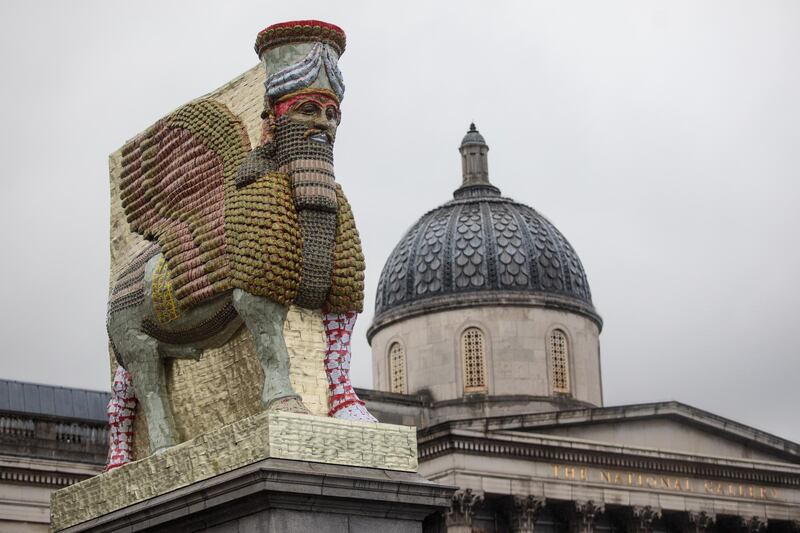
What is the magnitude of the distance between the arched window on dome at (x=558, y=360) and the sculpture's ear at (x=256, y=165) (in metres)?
41.9

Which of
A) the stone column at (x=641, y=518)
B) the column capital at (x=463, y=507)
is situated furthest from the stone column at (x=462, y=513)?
the stone column at (x=641, y=518)

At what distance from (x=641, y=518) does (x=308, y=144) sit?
1521 inches

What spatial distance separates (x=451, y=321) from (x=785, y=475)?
1302cm

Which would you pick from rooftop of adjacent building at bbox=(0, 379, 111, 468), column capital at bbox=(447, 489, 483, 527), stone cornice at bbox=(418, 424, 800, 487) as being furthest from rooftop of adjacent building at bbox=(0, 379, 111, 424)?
column capital at bbox=(447, 489, 483, 527)

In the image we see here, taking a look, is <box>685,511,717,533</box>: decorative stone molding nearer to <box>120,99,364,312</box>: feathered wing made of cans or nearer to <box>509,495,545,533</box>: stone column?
<box>509,495,545,533</box>: stone column

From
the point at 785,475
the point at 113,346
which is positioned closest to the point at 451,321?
the point at 785,475

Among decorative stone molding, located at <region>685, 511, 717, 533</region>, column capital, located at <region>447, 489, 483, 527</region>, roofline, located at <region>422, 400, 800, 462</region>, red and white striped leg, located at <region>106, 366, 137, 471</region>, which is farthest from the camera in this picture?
decorative stone molding, located at <region>685, 511, 717, 533</region>

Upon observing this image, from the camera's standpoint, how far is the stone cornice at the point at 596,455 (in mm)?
48312

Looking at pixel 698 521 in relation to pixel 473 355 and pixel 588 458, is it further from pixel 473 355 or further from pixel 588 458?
pixel 473 355

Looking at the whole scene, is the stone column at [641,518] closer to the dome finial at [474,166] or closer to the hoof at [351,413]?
the dome finial at [474,166]

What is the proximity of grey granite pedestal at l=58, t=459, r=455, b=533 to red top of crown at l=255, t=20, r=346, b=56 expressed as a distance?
13.7 feet

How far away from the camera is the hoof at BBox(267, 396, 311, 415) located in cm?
1480

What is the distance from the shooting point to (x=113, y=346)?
17.5 meters

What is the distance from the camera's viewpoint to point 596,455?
2009 inches
